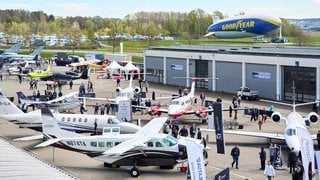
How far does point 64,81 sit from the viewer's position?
2621 inches

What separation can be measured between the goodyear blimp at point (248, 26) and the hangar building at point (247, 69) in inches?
660

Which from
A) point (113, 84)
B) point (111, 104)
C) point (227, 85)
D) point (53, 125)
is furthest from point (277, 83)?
point (53, 125)

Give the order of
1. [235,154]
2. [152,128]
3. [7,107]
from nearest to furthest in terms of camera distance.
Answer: [235,154] < [152,128] < [7,107]

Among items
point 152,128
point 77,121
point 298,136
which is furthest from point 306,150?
point 77,121

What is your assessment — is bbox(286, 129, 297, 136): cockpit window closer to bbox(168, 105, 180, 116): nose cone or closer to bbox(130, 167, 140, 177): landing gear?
bbox(130, 167, 140, 177): landing gear

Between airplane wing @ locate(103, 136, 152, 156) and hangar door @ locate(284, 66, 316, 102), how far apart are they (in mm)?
26539

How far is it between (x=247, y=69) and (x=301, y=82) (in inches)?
258

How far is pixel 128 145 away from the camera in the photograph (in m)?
24.4

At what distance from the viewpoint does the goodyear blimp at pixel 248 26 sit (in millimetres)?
78812

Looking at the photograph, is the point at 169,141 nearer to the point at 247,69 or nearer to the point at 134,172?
the point at 134,172

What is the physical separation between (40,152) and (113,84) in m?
38.4

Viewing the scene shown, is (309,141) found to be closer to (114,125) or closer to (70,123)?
(114,125)

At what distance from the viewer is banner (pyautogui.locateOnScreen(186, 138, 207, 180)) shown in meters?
19.2

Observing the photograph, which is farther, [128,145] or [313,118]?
[313,118]
